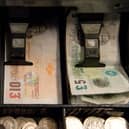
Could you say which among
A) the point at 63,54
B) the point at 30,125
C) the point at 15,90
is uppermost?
the point at 63,54

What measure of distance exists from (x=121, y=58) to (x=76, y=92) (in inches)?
10.5

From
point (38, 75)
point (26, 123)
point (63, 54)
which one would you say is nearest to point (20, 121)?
point (26, 123)

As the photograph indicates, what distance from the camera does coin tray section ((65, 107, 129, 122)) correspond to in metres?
1.34

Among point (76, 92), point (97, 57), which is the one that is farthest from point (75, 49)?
point (76, 92)

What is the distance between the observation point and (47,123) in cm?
139

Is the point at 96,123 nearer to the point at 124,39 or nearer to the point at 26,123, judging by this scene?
the point at 26,123

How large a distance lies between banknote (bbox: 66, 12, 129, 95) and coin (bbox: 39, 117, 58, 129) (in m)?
0.12

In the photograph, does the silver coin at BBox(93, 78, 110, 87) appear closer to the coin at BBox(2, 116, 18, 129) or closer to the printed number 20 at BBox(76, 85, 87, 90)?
the printed number 20 at BBox(76, 85, 87, 90)

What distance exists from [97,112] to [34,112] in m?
0.21

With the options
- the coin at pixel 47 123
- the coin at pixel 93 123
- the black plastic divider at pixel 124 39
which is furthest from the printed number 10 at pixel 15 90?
the black plastic divider at pixel 124 39

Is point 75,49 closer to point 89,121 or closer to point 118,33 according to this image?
point 118,33

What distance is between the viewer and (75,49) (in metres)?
1.51

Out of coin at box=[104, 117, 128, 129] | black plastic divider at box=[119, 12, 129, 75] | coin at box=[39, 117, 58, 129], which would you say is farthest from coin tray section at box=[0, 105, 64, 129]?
black plastic divider at box=[119, 12, 129, 75]

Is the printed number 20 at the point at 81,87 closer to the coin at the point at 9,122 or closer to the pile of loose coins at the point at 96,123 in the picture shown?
the pile of loose coins at the point at 96,123
